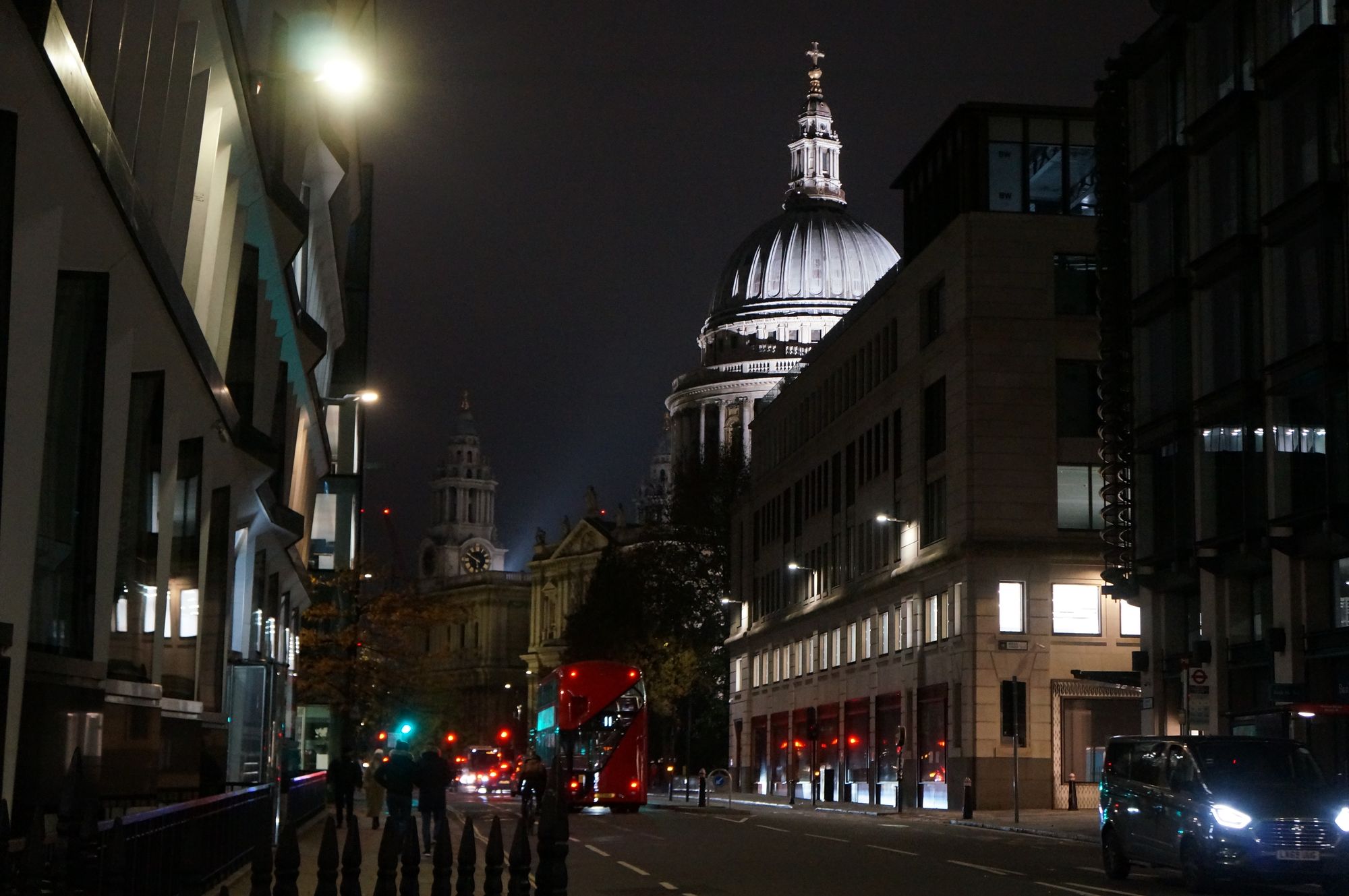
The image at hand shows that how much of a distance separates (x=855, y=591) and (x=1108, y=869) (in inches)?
1934

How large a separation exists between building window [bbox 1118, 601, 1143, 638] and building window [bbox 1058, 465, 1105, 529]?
252 centimetres

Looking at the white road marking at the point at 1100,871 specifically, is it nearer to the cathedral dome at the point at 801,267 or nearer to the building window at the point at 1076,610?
the building window at the point at 1076,610

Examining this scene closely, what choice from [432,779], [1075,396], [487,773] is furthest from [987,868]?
[487,773]

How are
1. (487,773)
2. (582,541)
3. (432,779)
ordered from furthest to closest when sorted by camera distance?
(582,541)
(487,773)
(432,779)

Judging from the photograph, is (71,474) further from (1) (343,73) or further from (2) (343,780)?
(2) (343,780)

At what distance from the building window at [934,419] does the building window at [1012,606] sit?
5.51 meters

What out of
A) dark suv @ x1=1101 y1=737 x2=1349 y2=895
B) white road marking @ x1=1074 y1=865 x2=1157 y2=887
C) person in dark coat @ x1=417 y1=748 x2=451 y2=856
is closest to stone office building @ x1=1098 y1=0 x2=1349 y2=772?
white road marking @ x1=1074 y1=865 x2=1157 y2=887

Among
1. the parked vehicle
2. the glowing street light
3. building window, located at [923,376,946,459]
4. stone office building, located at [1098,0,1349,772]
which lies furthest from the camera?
the parked vehicle

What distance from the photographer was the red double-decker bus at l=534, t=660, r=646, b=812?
184 feet

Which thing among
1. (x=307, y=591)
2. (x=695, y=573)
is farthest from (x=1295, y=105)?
(x=695, y=573)

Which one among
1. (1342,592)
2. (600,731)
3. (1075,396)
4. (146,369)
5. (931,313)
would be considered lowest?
(600,731)

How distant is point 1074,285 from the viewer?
6119 centimetres

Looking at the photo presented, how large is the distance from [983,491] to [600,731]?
13.6 meters

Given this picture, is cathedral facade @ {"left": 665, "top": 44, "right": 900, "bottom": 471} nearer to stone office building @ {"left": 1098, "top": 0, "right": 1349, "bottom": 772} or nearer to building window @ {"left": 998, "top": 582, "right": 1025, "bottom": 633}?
building window @ {"left": 998, "top": 582, "right": 1025, "bottom": 633}
